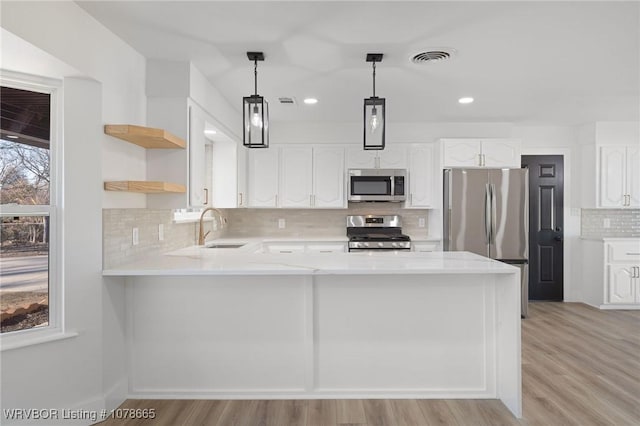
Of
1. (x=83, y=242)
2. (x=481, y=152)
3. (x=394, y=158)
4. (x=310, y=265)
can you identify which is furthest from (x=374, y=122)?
(x=481, y=152)

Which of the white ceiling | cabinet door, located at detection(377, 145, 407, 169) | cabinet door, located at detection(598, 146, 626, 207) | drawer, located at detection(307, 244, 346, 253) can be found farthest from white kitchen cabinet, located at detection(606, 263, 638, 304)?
drawer, located at detection(307, 244, 346, 253)

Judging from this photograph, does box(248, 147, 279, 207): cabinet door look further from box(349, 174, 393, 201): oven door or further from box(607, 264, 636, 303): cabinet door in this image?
box(607, 264, 636, 303): cabinet door

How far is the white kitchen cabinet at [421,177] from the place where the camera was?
5.02 metres

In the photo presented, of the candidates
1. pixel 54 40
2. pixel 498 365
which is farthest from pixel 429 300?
pixel 54 40

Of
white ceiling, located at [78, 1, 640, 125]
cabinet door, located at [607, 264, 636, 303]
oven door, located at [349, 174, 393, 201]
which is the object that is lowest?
cabinet door, located at [607, 264, 636, 303]

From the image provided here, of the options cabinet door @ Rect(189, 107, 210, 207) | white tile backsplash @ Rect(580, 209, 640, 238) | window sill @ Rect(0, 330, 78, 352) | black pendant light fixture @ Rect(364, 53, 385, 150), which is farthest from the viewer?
white tile backsplash @ Rect(580, 209, 640, 238)

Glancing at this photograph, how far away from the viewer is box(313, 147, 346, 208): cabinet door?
5035 millimetres

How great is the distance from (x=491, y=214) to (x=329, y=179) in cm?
196

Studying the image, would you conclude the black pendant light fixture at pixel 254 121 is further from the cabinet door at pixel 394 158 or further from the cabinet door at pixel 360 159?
the cabinet door at pixel 394 158

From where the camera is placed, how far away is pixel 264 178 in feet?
16.6

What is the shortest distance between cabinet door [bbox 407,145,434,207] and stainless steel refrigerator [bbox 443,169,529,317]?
431 millimetres

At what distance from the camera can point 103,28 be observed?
2.34m

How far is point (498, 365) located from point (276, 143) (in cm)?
357

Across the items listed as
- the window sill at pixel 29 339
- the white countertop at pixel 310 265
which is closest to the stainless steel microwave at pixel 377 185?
the white countertop at pixel 310 265
